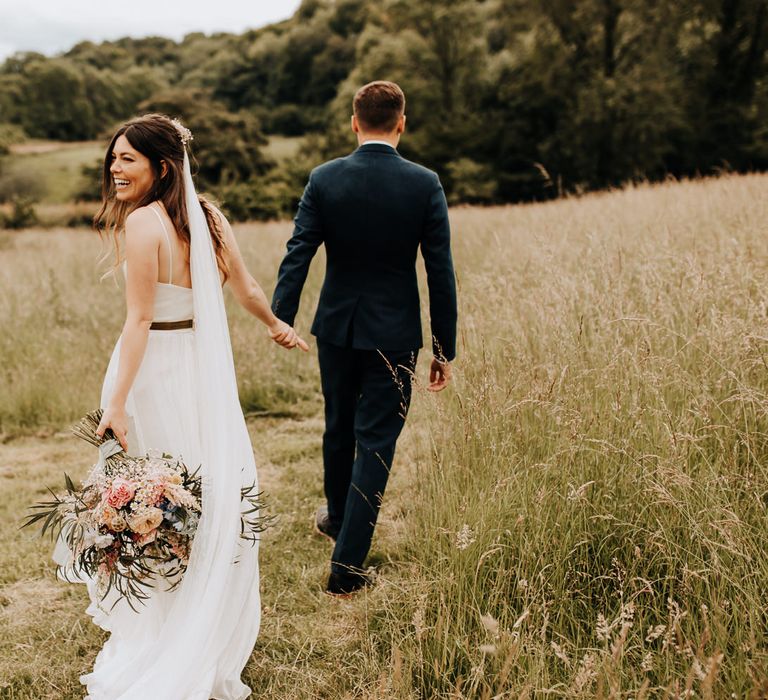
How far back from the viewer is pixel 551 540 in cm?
268

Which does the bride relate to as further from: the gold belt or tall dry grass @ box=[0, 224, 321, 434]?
tall dry grass @ box=[0, 224, 321, 434]

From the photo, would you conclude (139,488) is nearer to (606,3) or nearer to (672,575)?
(672,575)

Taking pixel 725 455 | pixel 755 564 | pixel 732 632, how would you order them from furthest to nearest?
pixel 725 455, pixel 755 564, pixel 732 632

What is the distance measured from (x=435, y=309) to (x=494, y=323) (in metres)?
1.39

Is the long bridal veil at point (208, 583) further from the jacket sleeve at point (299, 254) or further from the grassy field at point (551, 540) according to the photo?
the jacket sleeve at point (299, 254)

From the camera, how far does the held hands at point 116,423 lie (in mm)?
2465

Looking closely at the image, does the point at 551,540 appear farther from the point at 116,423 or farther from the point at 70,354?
the point at 70,354

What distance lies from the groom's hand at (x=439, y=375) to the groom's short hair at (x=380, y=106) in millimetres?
1184

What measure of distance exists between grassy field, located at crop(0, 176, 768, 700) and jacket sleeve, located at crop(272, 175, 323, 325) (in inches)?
32.6

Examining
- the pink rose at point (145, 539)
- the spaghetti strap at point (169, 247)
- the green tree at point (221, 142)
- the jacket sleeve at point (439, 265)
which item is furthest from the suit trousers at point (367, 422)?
the green tree at point (221, 142)

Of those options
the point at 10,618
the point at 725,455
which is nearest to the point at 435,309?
the point at 725,455

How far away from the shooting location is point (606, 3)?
27391 mm

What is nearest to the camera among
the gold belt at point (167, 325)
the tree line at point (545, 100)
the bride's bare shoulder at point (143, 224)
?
the bride's bare shoulder at point (143, 224)

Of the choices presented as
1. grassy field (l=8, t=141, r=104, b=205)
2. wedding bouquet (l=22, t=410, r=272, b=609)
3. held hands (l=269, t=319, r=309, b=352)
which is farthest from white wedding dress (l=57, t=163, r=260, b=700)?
grassy field (l=8, t=141, r=104, b=205)
